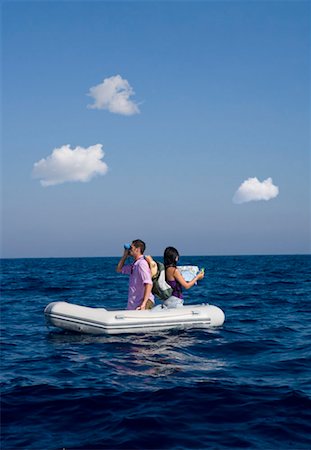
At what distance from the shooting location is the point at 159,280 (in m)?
9.50

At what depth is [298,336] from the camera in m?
9.38

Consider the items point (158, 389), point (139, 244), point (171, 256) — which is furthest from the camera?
point (171, 256)

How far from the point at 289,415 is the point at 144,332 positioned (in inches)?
176

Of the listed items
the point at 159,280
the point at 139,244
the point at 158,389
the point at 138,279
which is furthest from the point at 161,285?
the point at 158,389

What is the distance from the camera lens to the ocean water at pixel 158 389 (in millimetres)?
4445

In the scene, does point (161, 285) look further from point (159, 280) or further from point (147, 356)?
point (147, 356)

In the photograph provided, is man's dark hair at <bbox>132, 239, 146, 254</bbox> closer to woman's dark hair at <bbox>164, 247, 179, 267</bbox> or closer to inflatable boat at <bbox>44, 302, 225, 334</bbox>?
woman's dark hair at <bbox>164, 247, 179, 267</bbox>

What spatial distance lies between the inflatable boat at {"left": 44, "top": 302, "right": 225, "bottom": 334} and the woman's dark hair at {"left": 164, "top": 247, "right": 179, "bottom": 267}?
92cm

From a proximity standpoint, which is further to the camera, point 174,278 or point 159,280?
point 159,280

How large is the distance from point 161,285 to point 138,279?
66 cm

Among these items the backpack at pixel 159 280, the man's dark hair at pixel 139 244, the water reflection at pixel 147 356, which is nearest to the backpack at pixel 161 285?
the backpack at pixel 159 280

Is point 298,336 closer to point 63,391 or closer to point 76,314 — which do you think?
point 76,314

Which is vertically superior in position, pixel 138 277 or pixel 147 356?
pixel 138 277

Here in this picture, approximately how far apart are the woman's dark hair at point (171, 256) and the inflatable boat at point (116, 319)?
3.02 feet
